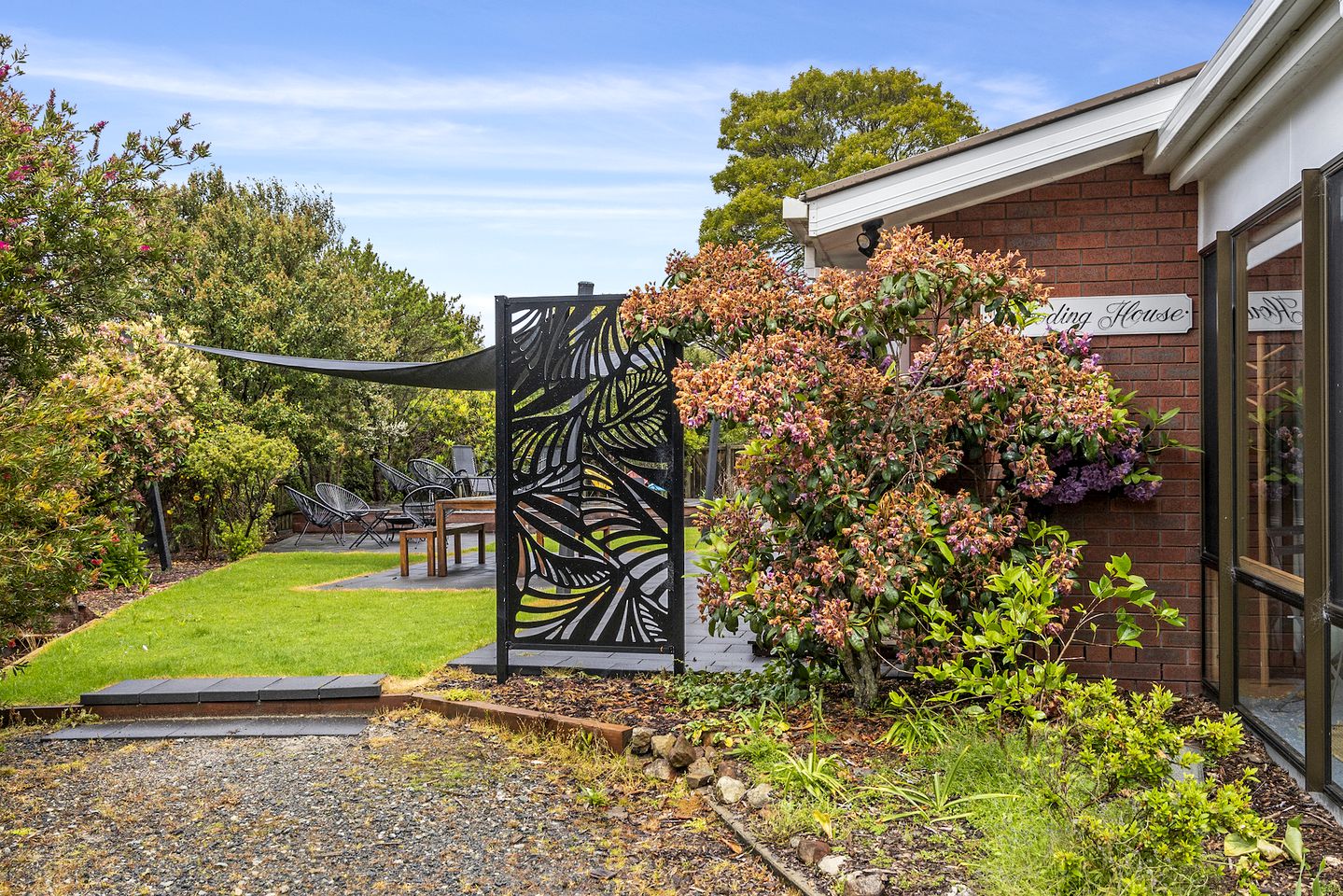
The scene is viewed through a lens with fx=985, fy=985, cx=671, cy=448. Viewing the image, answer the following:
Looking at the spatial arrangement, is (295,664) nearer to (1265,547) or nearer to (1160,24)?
(1265,547)

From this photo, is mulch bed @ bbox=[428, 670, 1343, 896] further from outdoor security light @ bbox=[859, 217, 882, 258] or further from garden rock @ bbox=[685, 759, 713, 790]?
outdoor security light @ bbox=[859, 217, 882, 258]

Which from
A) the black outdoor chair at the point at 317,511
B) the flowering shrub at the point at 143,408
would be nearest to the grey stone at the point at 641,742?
the flowering shrub at the point at 143,408

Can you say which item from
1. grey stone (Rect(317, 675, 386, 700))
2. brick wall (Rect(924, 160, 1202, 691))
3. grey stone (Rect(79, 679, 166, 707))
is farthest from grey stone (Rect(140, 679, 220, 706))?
brick wall (Rect(924, 160, 1202, 691))

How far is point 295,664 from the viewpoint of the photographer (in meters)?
6.02

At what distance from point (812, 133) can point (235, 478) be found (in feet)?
60.6

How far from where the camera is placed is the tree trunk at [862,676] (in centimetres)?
446

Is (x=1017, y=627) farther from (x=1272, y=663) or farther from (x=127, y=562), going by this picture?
(x=127, y=562)

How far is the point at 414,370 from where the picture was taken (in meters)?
7.98

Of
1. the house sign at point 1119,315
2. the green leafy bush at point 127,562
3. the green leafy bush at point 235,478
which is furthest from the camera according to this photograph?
the green leafy bush at point 235,478

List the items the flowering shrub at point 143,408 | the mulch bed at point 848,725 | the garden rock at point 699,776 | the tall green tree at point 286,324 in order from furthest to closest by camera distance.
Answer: the tall green tree at point 286,324, the flowering shrub at point 143,408, the garden rock at point 699,776, the mulch bed at point 848,725

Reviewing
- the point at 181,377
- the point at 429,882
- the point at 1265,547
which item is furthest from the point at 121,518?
the point at 1265,547

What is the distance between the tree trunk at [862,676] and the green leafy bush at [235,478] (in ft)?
28.8

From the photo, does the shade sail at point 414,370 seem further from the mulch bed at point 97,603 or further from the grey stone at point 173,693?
the grey stone at point 173,693

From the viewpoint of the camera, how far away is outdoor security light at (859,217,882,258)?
521 cm
